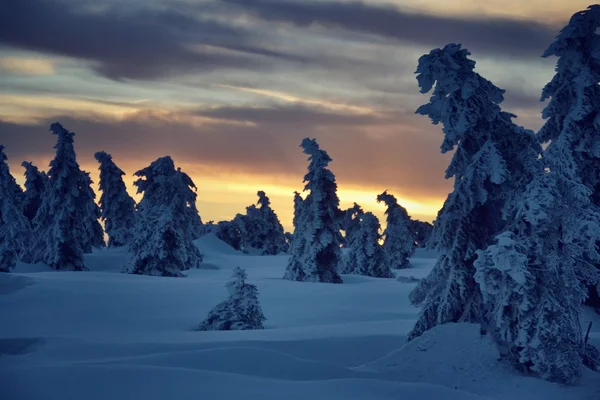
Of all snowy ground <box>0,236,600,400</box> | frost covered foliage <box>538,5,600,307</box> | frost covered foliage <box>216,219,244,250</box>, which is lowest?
snowy ground <box>0,236,600,400</box>

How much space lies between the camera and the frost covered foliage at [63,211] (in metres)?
41.2

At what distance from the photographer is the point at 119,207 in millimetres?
58375

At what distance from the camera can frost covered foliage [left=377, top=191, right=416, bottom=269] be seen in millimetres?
61281

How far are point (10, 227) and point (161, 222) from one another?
1363 cm

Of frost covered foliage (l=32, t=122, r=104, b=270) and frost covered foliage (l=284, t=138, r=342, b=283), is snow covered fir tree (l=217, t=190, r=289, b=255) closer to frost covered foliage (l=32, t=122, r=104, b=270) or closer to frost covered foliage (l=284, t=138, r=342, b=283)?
frost covered foliage (l=32, t=122, r=104, b=270)

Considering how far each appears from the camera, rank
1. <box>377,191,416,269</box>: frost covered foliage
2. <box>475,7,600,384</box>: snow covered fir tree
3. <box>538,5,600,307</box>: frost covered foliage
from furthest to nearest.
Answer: <box>377,191,416,269</box>: frost covered foliage → <box>538,5,600,307</box>: frost covered foliage → <box>475,7,600,384</box>: snow covered fir tree

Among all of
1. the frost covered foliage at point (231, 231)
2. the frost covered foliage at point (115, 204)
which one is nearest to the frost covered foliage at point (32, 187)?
the frost covered foliage at point (115, 204)

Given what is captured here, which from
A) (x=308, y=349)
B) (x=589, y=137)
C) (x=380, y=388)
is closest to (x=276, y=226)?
(x=589, y=137)

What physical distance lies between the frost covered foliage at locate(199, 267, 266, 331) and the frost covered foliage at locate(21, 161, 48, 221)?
37.4m

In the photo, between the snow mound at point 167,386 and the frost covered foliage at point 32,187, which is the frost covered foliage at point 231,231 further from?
the snow mound at point 167,386

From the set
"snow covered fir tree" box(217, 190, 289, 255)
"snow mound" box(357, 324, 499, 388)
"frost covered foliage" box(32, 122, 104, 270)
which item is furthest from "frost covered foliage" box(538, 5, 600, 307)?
"snow covered fir tree" box(217, 190, 289, 255)

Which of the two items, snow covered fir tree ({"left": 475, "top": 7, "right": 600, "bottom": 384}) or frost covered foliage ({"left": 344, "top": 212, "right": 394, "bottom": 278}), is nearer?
snow covered fir tree ({"left": 475, "top": 7, "right": 600, "bottom": 384})

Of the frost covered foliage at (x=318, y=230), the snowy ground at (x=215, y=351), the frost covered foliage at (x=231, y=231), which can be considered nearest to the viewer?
the snowy ground at (x=215, y=351)

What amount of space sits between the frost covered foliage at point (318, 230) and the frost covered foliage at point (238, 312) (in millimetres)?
17549
